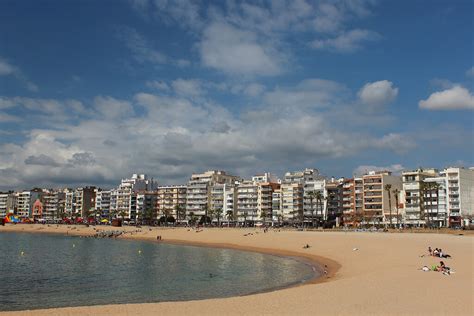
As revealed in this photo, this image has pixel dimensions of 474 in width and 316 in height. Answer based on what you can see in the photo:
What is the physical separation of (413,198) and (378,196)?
368 inches

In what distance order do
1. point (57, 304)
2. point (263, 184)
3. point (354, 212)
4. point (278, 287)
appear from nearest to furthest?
point (57, 304), point (278, 287), point (354, 212), point (263, 184)

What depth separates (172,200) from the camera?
182 metres

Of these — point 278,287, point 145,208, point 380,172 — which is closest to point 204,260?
point 278,287

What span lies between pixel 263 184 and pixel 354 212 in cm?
3662

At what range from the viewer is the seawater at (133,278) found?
2947cm

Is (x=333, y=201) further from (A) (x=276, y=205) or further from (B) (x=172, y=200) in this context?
(B) (x=172, y=200)

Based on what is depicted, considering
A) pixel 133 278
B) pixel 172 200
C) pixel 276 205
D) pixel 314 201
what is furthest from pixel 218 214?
pixel 133 278

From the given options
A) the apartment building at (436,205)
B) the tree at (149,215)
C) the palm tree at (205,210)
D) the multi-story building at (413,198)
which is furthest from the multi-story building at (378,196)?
the tree at (149,215)

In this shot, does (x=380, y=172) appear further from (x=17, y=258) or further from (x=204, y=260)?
(x=17, y=258)

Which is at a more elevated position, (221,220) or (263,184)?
(263,184)

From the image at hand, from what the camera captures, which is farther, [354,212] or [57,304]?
[354,212]

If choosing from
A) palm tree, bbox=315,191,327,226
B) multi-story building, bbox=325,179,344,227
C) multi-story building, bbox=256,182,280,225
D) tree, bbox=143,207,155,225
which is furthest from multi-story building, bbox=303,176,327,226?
tree, bbox=143,207,155,225

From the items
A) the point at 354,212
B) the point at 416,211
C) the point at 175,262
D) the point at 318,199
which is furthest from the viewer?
the point at 318,199

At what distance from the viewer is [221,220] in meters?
162
